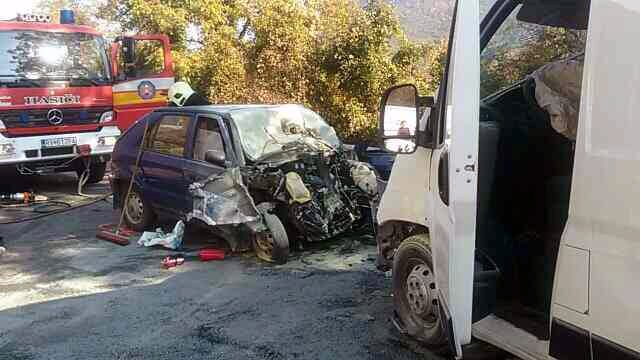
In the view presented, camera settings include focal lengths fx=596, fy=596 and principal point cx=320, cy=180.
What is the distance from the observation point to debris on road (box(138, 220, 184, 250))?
6.67m

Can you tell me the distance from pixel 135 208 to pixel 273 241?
2617mm

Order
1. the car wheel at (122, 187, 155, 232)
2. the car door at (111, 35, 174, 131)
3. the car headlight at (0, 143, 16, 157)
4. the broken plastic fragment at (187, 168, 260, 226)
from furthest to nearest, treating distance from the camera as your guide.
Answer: the car door at (111, 35, 174, 131), the car headlight at (0, 143, 16, 157), the car wheel at (122, 187, 155, 232), the broken plastic fragment at (187, 168, 260, 226)

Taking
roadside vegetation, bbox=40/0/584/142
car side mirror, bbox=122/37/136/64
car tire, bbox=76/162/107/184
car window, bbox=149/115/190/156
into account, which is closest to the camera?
car window, bbox=149/115/190/156

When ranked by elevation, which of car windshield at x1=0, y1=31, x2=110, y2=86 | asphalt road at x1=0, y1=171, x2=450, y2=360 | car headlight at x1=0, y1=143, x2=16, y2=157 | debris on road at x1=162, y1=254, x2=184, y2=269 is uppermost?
car windshield at x1=0, y1=31, x2=110, y2=86

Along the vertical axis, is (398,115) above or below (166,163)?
above

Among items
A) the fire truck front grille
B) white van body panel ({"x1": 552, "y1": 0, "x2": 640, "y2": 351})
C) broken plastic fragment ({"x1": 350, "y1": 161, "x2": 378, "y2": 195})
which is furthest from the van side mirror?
the fire truck front grille

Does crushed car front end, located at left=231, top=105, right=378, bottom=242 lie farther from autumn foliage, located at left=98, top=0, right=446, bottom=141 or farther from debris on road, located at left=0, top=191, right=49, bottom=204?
debris on road, located at left=0, top=191, right=49, bottom=204

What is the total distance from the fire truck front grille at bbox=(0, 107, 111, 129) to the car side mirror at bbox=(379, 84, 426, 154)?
8.12 meters

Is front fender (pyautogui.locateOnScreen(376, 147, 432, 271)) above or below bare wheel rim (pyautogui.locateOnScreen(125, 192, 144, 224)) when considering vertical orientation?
above

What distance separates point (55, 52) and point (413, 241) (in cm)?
833

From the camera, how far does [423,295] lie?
3818 mm

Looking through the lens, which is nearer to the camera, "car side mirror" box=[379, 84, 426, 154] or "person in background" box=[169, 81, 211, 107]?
"car side mirror" box=[379, 84, 426, 154]

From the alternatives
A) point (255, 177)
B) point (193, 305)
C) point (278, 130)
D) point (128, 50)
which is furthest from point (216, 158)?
point (128, 50)

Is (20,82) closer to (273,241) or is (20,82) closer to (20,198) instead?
(20,198)
